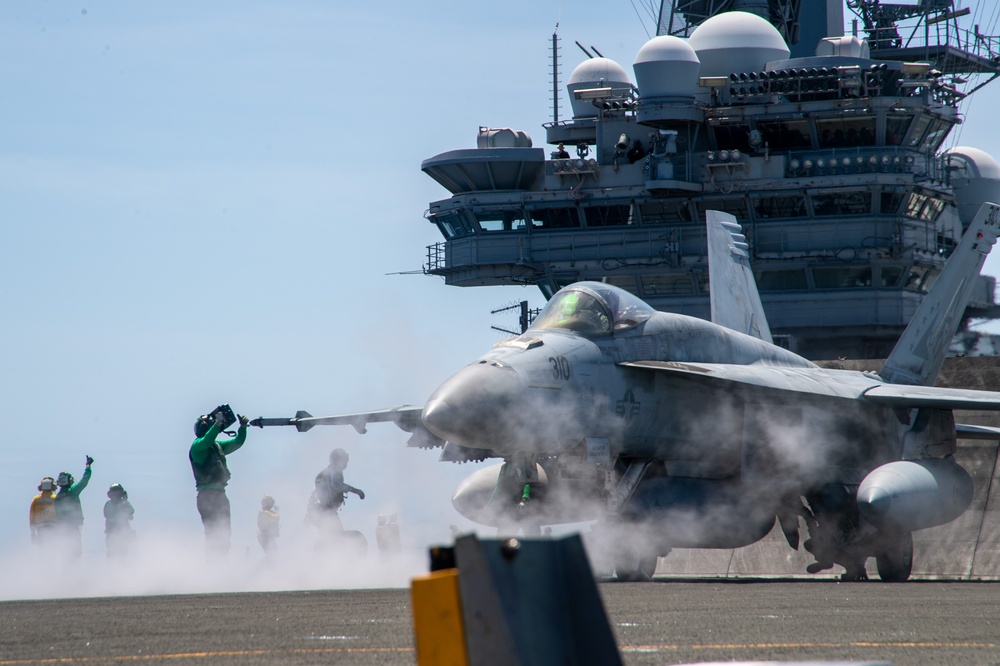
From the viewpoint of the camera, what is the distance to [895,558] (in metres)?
17.8

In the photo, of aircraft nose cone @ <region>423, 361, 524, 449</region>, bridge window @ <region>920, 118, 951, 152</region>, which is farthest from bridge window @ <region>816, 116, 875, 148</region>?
aircraft nose cone @ <region>423, 361, 524, 449</region>

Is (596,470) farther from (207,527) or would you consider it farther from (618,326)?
(207,527)

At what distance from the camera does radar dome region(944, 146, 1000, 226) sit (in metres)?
52.5

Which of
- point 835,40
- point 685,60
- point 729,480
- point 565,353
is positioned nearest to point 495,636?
point 565,353

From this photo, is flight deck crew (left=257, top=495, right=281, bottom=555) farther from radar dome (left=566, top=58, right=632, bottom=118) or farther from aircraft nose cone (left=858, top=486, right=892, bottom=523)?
radar dome (left=566, top=58, right=632, bottom=118)

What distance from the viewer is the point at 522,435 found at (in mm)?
13836

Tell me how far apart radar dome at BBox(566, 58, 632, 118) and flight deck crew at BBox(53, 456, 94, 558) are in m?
35.5

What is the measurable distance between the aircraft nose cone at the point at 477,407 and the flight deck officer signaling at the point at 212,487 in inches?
172

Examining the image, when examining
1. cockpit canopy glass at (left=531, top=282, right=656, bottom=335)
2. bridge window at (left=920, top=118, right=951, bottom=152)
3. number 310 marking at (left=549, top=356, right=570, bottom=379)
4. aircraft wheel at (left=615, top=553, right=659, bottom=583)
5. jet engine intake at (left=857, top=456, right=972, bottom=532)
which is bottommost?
aircraft wheel at (left=615, top=553, right=659, bottom=583)

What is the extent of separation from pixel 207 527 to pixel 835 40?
39276 millimetres

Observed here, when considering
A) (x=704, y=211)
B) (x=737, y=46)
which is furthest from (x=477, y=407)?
(x=737, y=46)

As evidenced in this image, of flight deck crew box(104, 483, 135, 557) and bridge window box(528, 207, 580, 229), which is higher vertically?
bridge window box(528, 207, 580, 229)

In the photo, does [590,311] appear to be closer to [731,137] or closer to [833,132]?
[833,132]

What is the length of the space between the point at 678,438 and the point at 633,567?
1839 mm
